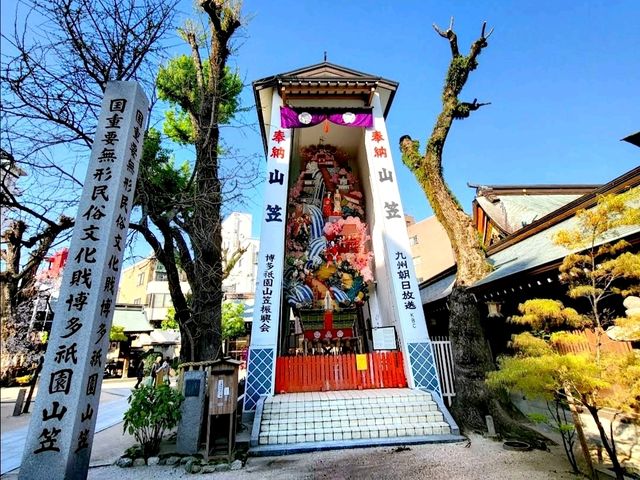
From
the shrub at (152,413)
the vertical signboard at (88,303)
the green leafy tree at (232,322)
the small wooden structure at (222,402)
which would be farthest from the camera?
the green leafy tree at (232,322)

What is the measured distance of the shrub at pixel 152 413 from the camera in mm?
4938

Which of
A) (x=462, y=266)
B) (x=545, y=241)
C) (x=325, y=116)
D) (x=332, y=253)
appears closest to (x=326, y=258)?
(x=332, y=253)

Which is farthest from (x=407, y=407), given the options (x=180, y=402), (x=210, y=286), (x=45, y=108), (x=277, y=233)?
(x=45, y=108)

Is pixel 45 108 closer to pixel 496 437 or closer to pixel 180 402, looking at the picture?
pixel 180 402

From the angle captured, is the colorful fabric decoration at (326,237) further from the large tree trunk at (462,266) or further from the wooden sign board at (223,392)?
the wooden sign board at (223,392)

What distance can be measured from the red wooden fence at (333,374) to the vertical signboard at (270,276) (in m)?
0.41

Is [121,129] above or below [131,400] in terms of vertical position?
above

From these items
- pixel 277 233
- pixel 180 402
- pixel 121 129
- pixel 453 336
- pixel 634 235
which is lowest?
pixel 180 402

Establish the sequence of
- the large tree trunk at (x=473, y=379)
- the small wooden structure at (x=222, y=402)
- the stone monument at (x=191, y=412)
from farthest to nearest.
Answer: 1. the large tree trunk at (x=473, y=379)
2. the stone monument at (x=191, y=412)
3. the small wooden structure at (x=222, y=402)

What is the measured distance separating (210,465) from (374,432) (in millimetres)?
2892

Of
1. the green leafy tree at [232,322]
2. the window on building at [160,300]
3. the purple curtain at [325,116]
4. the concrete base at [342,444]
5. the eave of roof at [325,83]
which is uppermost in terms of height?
the eave of roof at [325,83]

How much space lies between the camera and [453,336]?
279 inches

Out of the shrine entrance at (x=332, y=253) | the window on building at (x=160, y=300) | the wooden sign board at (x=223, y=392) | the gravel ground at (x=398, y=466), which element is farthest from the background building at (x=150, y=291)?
the gravel ground at (x=398, y=466)

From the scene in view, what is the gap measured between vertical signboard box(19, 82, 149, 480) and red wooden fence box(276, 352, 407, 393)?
5107 mm
